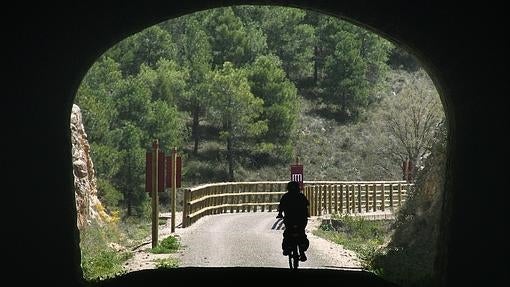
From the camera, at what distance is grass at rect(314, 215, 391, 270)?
77.0 feet

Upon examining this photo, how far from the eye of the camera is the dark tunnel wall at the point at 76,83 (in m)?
9.61

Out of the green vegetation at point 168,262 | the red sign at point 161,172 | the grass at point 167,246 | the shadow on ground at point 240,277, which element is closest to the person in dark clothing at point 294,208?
the shadow on ground at point 240,277

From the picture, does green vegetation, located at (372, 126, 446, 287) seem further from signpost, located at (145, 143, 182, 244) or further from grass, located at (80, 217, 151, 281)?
grass, located at (80, 217, 151, 281)

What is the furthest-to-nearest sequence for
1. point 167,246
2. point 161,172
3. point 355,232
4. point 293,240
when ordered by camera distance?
point 355,232 < point 161,172 < point 167,246 < point 293,240

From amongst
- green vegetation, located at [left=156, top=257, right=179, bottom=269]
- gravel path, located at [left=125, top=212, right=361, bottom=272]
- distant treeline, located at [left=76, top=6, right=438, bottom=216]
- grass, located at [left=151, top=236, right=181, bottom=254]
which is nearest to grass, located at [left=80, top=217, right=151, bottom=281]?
gravel path, located at [left=125, top=212, right=361, bottom=272]

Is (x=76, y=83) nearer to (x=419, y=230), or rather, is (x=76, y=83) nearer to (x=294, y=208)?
(x=294, y=208)

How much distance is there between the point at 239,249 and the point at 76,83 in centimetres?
941

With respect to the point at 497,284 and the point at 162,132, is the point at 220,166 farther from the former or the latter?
the point at 497,284

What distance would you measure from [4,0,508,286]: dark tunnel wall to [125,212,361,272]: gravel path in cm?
587

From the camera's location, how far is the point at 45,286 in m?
10.2

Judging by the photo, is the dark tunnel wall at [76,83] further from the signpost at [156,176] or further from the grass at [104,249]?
the signpost at [156,176]

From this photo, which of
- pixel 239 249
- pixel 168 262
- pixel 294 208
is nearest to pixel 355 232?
pixel 239 249

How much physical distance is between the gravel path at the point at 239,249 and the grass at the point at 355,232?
1.46 ft

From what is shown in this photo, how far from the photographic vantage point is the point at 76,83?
37.4ft
